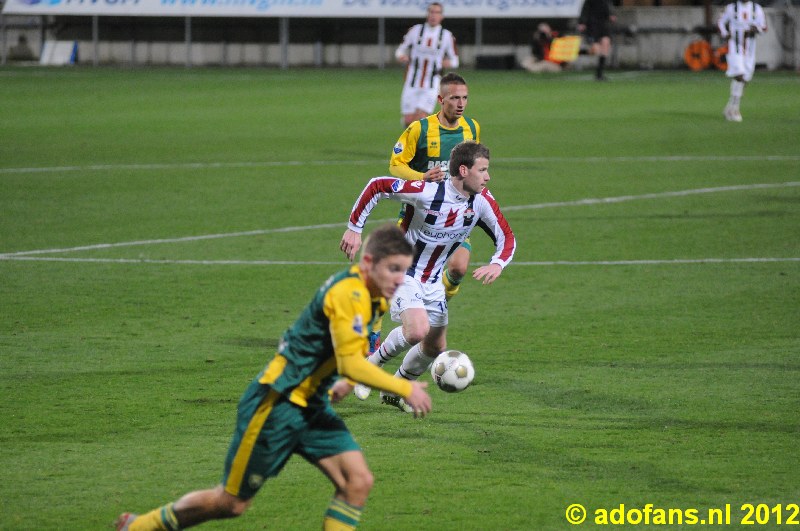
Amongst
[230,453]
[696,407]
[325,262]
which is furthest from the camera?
[325,262]

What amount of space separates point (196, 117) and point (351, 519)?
24490 millimetres

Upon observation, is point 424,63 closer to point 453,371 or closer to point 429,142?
point 429,142

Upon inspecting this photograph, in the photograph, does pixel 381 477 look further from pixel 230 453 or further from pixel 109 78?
pixel 109 78

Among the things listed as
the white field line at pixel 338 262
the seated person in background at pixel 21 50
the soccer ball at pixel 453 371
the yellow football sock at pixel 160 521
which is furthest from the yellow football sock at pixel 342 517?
the seated person in background at pixel 21 50

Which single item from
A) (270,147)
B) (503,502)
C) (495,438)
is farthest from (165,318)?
(270,147)

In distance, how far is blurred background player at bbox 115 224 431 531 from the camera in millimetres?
5660

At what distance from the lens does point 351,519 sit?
229 inches

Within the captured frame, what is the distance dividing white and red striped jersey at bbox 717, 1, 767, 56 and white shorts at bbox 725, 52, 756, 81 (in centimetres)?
21

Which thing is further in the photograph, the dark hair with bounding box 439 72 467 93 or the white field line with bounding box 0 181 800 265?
the white field line with bounding box 0 181 800 265

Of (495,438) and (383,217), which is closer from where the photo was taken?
(495,438)

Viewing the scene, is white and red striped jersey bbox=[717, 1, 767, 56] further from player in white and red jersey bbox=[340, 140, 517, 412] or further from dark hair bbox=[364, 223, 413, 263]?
dark hair bbox=[364, 223, 413, 263]

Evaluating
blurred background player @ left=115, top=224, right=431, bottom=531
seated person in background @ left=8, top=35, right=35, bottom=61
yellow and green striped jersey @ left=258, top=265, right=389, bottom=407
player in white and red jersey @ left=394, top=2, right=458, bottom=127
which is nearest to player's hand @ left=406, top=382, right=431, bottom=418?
blurred background player @ left=115, top=224, right=431, bottom=531

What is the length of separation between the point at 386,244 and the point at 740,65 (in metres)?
23.8

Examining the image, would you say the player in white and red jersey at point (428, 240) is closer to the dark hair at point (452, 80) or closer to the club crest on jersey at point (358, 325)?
the dark hair at point (452, 80)
